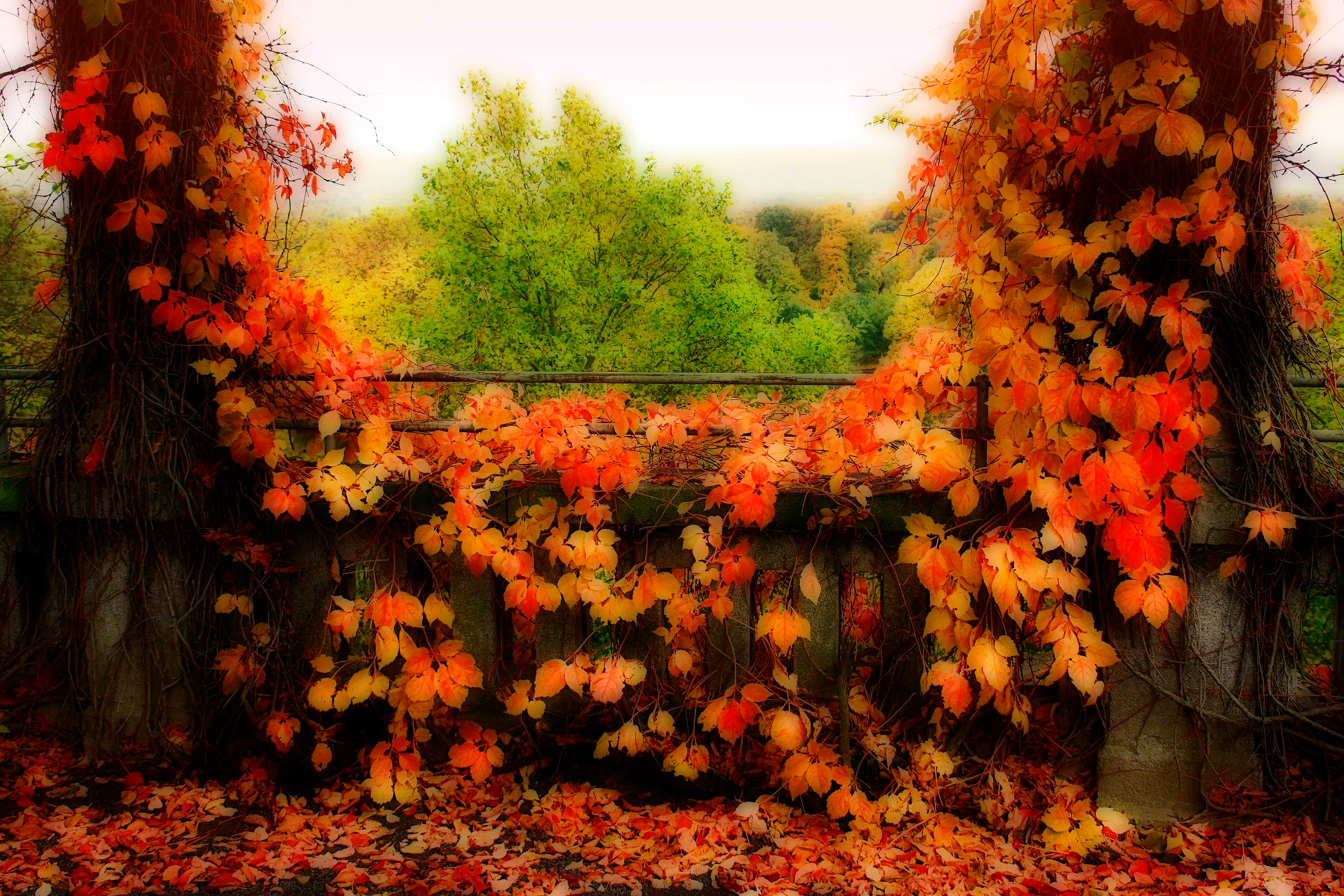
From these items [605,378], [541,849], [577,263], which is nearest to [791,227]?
[577,263]

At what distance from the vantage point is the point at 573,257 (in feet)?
71.4

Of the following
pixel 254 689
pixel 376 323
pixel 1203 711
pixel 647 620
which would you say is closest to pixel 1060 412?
pixel 1203 711

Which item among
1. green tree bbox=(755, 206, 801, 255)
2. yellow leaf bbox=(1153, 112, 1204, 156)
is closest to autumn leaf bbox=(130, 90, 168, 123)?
yellow leaf bbox=(1153, 112, 1204, 156)

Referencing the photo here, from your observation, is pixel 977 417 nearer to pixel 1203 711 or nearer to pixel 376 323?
pixel 1203 711

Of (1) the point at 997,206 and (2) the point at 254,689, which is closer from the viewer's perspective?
(1) the point at 997,206

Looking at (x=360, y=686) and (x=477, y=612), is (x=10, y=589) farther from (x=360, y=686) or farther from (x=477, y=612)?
(x=477, y=612)

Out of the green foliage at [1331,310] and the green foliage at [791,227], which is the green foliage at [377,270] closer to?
the green foliage at [791,227]

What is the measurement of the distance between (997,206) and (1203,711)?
197cm

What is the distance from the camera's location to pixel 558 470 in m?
3.18

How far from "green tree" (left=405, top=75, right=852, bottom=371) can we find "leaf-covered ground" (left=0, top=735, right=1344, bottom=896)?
58.0 ft

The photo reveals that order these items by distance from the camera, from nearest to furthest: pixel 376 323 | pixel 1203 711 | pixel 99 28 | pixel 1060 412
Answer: pixel 1060 412 → pixel 1203 711 → pixel 99 28 → pixel 376 323

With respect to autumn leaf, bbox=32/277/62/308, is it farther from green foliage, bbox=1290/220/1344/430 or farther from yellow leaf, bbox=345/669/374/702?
green foliage, bbox=1290/220/1344/430

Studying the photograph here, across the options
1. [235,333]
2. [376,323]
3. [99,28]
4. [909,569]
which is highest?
[376,323]

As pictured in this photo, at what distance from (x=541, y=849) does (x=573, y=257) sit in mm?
19985
